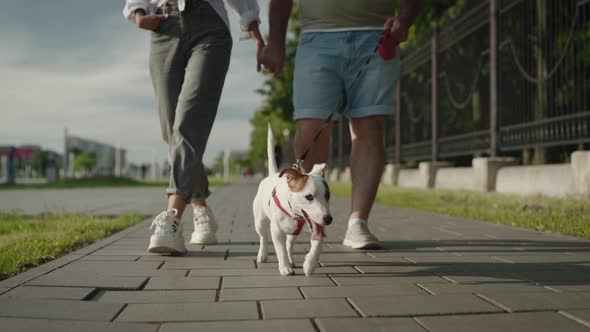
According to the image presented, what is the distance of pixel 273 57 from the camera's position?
3.95 m

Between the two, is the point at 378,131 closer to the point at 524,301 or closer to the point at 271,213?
the point at 271,213

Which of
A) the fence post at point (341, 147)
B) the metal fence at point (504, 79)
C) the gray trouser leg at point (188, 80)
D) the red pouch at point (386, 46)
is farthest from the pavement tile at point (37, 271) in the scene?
the fence post at point (341, 147)

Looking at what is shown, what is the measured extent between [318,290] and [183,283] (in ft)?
2.18

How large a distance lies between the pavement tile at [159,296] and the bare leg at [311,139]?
1536 millimetres

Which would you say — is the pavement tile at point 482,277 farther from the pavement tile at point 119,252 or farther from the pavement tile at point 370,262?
the pavement tile at point 119,252

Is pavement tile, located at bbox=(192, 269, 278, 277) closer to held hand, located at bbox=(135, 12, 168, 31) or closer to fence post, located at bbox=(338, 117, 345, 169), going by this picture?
held hand, located at bbox=(135, 12, 168, 31)

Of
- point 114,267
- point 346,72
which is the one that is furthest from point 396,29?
point 114,267

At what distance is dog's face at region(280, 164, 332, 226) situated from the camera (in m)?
2.77

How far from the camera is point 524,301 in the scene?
2.45 metres

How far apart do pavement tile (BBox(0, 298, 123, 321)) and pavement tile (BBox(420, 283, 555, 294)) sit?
141 cm

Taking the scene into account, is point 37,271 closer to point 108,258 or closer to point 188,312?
point 108,258

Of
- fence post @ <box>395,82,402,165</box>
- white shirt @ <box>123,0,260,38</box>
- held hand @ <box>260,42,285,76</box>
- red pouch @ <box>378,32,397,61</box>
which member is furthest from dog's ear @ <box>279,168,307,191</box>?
fence post @ <box>395,82,402,165</box>

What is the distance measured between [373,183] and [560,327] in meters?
2.22

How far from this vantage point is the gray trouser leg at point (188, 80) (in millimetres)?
3902
